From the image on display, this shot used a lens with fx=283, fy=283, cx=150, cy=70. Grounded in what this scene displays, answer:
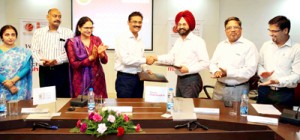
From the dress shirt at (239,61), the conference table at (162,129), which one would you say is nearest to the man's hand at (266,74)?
the dress shirt at (239,61)

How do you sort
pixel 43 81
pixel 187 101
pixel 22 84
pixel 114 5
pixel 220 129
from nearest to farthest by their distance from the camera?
pixel 220 129 → pixel 187 101 → pixel 22 84 → pixel 43 81 → pixel 114 5

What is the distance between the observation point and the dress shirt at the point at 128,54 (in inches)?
124

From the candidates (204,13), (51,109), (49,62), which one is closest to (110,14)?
(204,13)

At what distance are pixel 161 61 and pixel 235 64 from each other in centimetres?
87

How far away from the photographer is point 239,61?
279 centimetres

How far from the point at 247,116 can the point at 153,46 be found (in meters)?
3.44

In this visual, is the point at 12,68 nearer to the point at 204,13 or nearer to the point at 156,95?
the point at 156,95

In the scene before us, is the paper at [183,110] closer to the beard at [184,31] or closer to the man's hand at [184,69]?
the man's hand at [184,69]

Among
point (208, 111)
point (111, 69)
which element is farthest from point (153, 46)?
point (208, 111)

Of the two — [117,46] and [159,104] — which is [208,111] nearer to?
[159,104]

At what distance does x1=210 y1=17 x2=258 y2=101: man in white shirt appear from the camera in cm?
274

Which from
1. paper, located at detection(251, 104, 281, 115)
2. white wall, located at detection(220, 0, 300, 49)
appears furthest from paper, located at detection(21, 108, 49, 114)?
white wall, located at detection(220, 0, 300, 49)

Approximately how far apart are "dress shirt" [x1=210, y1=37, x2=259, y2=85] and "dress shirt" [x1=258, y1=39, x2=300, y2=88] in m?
0.13

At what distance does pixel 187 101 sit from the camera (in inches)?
104
